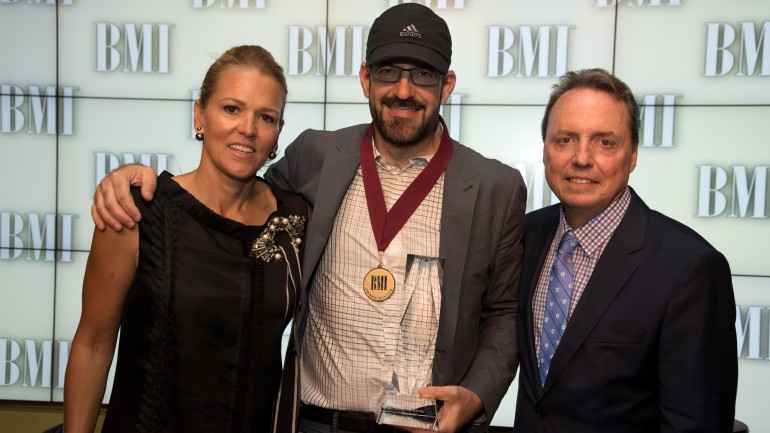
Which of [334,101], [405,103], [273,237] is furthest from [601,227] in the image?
[334,101]

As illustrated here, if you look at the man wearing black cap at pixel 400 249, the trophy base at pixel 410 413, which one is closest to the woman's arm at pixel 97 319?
the man wearing black cap at pixel 400 249

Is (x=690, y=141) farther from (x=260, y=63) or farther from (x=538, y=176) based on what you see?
(x=260, y=63)

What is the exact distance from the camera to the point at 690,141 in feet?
14.1

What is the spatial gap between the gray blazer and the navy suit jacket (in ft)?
0.60

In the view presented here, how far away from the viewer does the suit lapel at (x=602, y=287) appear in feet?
6.67

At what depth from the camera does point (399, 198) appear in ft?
7.76

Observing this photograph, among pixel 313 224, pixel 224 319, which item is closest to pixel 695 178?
pixel 313 224

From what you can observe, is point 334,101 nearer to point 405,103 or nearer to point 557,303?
point 405,103

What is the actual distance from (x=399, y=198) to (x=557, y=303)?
0.60m

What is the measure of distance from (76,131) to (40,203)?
0.52 metres

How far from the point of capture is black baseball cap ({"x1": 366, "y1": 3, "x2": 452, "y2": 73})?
237cm

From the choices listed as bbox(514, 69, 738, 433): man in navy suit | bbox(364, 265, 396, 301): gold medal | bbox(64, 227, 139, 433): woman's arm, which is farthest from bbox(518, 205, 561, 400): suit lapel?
bbox(64, 227, 139, 433): woman's arm

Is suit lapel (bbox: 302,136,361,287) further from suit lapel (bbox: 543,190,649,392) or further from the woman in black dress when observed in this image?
suit lapel (bbox: 543,190,649,392)

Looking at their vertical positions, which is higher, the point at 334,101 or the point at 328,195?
the point at 334,101
